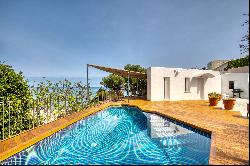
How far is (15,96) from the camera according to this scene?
761 cm

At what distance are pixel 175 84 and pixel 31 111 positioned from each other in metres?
13.4

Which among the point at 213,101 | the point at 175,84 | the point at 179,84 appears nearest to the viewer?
the point at 213,101

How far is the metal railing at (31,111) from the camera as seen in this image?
6.68 meters

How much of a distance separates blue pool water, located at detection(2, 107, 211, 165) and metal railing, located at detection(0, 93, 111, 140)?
1.44 meters

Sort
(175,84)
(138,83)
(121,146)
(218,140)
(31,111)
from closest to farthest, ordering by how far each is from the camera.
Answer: (218,140)
(121,146)
(31,111)
(175,84)
(138,83)

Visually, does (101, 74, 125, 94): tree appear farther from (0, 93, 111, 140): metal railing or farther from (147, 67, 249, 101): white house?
(0, 93, 111, 140): metal railing

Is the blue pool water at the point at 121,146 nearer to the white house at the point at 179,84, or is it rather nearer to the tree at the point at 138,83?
the white house at the point at 179,84

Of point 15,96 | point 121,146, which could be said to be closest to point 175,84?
point 121,146

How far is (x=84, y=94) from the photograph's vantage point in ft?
41.8

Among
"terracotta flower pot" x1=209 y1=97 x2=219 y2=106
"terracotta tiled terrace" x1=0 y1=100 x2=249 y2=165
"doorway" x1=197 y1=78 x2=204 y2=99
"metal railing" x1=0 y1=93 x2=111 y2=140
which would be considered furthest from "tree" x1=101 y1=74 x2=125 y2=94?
"terracotta tiled terrace" x1=0 y1=100 x2=249 y2=165

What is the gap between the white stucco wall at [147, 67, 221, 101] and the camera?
1744cm

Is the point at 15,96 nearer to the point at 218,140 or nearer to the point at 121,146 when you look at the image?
the point at 121,146

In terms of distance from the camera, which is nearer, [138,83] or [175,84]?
[175,84]

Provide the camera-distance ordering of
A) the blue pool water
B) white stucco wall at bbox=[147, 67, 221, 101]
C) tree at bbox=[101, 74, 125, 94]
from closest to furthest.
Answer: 1. the blue pool water
2. white stucco wall at bbox=[147, 67, 221, 101]
3. tree at bbox=[101, 74, 125, 94]
